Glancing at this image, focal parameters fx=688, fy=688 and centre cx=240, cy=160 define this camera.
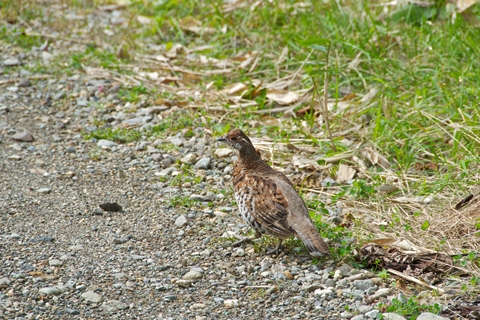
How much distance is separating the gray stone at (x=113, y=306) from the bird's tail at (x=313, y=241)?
1.40 metres

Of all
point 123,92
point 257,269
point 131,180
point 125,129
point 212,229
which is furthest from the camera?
point 123,92

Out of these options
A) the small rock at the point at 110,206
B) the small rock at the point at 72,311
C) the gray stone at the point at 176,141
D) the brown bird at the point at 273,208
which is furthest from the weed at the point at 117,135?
the small rock at the point at 72,311

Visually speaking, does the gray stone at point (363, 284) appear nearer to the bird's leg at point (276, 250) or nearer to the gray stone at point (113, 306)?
Result: the bird's leg at point (276, 250)

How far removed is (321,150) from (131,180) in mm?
1943

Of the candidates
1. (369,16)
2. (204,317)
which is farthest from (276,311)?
(369,16)

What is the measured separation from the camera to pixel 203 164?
6984mm

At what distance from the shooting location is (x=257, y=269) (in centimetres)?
533

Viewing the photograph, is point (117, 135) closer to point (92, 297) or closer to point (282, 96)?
point (282, 96)

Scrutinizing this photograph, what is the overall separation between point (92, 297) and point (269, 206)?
1546 millimetres

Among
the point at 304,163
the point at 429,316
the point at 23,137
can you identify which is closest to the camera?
the point at 429,316

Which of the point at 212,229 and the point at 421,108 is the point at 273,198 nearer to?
the point at 212,229

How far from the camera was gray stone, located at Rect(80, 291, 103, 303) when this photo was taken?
4797mm

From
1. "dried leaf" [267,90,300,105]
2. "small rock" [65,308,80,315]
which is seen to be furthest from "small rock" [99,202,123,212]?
"dried leaf" [267,90,300,105]

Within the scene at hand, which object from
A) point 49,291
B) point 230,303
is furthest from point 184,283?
point 49,291
